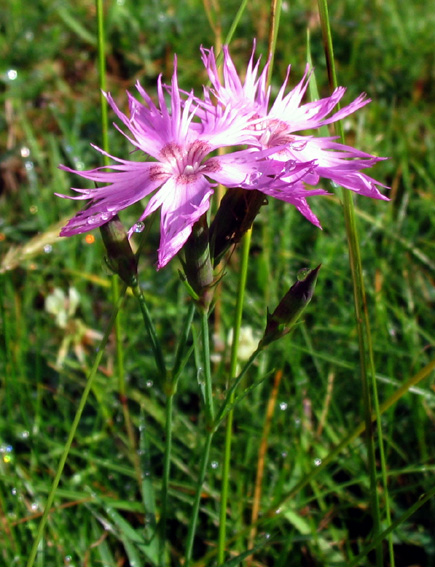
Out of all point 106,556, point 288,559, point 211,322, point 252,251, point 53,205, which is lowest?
point 288,559

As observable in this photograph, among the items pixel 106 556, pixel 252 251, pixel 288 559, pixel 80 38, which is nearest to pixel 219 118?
pixel 106 556

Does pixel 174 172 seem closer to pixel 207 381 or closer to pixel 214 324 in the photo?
pixel 207 381

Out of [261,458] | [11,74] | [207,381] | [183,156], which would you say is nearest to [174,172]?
[183,156]

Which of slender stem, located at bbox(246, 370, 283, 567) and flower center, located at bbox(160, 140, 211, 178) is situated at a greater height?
flower center, located at bbox(160, 140, 211, 178)

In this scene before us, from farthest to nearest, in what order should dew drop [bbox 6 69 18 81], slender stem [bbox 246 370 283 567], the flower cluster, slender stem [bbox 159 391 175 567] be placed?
1. dew drop [bbox 6 69 18 81]
2. slender stem [bbox 246 370 283 567]
3. slender stem [bbox 159 391 175 567]
4. the flower cluster

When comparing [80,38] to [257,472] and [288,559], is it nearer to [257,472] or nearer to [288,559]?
[257,472]

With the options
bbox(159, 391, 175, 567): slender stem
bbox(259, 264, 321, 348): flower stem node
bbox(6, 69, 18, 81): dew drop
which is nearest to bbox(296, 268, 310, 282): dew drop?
bbox(259, 264, 321, 348): flower stem node

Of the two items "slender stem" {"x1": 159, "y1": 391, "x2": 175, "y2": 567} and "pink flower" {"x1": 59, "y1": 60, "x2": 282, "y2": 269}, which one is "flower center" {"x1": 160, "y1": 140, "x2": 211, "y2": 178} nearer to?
"pink flower" {"x1": 59, "y1": 60, "x2": 282, "y2": 269}

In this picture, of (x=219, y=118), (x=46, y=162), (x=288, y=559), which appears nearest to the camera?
(x=219, y=118)
